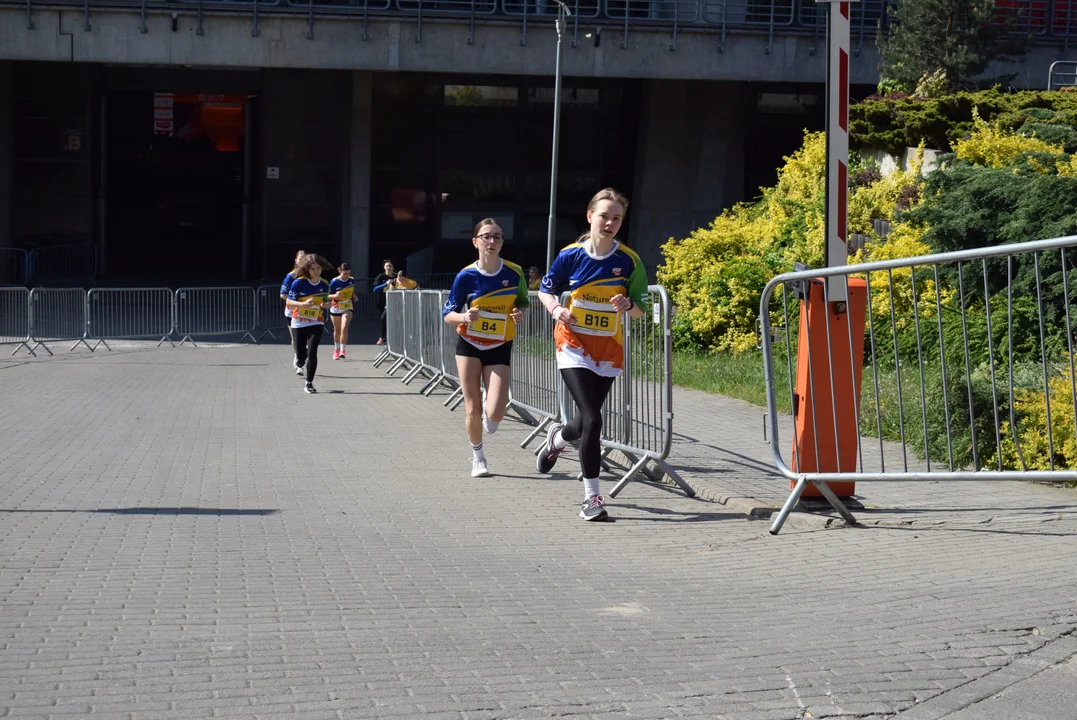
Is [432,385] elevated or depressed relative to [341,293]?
depressed

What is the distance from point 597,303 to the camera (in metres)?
8.02

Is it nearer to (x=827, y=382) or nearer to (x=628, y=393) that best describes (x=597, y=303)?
(x=628, y=393)

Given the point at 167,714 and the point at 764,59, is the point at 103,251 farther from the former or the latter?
the point at 167,714

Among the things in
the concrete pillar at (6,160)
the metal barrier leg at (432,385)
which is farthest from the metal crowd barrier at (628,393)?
→ the concrete pillar at (6,160)

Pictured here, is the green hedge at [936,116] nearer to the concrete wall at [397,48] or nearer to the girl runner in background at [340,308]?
the girl runner in background at [340,308]

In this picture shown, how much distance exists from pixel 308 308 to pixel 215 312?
1005 cm

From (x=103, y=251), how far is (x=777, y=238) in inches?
1144

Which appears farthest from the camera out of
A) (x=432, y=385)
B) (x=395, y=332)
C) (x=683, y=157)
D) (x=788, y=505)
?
(x=683, y=157)

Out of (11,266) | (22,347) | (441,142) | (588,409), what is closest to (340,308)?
(22,347)

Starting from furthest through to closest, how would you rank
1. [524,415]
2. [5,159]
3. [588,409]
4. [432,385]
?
[5,159]
[432,385]
[524,415]
[588,409]

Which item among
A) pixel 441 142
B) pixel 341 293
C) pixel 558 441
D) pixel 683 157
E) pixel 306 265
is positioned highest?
pixel 441 142

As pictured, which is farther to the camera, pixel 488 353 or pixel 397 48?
pixel 397 48

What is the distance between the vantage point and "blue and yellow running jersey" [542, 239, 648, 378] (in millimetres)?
7992

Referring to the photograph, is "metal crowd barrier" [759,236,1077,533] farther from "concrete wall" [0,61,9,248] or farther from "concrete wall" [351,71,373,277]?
"concrete wall" [0,61,9,248]
